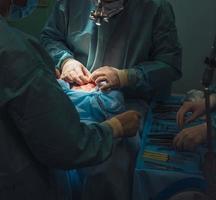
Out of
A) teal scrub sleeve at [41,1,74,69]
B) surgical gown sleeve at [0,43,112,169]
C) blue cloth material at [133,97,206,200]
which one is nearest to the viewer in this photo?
surgical gown sleeve at [0,43,112,169]

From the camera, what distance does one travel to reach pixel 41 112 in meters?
1.04

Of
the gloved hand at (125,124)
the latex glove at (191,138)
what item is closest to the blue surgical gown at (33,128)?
the gloved hand at (125,124)

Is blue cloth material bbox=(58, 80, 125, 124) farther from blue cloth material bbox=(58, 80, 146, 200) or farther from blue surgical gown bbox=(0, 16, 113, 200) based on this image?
blue surgical gown bbox=(0, 16, 113, 200)

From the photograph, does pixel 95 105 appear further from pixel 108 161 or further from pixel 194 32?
pixel 194 32

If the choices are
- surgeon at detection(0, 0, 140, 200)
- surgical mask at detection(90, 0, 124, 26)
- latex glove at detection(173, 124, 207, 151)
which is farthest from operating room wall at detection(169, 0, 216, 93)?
surgeon at detection(0, 0, 140, 200)

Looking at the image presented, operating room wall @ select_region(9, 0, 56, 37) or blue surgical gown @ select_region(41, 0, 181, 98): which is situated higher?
blue surgical gown @ select_region(41, 0, 181, 98)

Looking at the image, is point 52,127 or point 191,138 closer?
point 52,127

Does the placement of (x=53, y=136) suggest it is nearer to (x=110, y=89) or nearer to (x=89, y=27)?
(x=110, y=89)

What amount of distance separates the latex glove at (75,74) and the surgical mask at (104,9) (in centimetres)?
22

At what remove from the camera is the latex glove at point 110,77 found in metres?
1.69

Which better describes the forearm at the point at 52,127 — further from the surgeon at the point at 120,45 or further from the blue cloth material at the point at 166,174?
the surgeon at the point at 120,45

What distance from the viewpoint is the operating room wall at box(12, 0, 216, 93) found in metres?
2.28

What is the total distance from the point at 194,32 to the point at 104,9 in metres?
0.80

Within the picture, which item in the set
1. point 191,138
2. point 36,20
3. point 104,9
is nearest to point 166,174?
point 191,138
